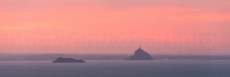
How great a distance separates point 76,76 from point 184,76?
20265mm

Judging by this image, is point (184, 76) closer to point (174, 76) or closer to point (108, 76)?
point (174, 76)

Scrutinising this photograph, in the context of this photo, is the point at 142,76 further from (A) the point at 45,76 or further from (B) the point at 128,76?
(A) the point at 45,76

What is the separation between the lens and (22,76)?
404 feet

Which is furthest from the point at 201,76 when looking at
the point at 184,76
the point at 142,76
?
the point at 142,76

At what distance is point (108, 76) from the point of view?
124312 mm

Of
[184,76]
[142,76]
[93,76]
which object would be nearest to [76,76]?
[93,76]

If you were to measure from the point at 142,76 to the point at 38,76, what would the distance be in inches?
765

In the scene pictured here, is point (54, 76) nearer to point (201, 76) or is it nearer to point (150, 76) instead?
point (150, 76)

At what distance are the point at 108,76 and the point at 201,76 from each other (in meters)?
17.5

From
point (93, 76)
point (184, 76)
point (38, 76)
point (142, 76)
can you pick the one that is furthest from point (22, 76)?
point (184, 76)

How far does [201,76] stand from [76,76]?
23.5 m

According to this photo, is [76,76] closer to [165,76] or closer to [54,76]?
[54,76]

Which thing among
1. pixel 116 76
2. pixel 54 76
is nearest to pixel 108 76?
pixel 116 76

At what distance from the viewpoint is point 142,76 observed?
123 m
